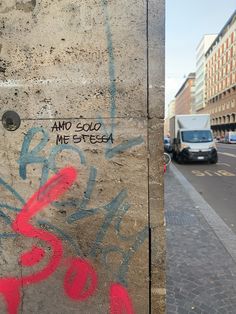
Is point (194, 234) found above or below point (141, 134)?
below

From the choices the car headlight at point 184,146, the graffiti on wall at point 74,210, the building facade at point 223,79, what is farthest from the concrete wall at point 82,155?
the building facade at point 223,79

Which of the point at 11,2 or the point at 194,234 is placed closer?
the point at 11,2

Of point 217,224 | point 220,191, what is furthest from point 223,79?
point 217,224

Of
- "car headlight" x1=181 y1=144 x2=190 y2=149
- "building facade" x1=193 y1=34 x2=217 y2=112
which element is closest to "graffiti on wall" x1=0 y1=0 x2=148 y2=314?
"car headlight" x1=181 y1=144 x2=190 y2=149

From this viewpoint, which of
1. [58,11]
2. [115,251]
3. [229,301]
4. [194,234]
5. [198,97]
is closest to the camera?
[58,11]

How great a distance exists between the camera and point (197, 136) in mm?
19594

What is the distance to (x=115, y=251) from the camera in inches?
100

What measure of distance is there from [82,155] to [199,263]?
275 cm

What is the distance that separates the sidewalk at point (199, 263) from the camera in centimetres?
343

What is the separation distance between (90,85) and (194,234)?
4.00m

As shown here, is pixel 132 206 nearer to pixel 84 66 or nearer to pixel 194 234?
pixel 84 66

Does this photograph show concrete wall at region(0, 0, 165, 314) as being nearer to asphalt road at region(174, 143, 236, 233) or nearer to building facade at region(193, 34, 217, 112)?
asphalt road at region(174, 143, 236, 233)

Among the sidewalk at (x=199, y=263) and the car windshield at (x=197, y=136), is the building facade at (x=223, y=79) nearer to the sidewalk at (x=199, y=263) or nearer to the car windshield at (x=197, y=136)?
the car windshield at (x=197, y=136)

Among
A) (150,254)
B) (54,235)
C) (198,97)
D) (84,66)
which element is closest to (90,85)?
(84,66)
